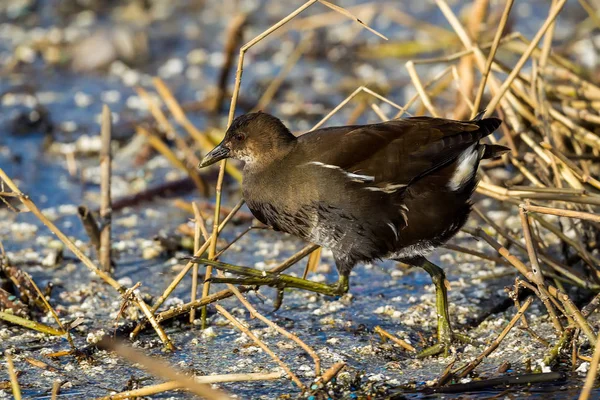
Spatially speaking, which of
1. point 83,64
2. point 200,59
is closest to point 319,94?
point 200,59

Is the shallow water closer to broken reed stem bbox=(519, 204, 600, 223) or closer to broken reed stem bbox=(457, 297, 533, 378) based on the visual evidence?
broken reed stem bbox=(457, 297, 533, 378)

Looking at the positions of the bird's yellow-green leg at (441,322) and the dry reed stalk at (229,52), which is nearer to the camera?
the bird's yellow-green leg at (441,322)

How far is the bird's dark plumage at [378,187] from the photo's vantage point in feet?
11.1

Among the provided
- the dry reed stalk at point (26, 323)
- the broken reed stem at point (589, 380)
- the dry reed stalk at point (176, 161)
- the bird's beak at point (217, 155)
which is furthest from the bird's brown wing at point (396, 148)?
the dry reed stalk at point (176, 161)

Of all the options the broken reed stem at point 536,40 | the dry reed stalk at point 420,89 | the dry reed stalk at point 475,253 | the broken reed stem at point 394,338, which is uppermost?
the broken reed stem at point 536,40

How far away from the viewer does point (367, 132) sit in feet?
11.3

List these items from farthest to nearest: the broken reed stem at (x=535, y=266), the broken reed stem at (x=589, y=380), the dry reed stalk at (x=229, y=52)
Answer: the dry reed stalk at (x=229, y=52) < the broken reed stem at (x=535, y=266) < the broken reed stem at (x=589, y=380)

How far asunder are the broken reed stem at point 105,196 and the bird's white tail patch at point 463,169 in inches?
61.4

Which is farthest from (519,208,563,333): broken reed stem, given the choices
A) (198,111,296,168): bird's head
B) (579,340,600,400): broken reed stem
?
(198,111,296,168): bird's head

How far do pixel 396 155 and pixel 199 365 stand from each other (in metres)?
1.05

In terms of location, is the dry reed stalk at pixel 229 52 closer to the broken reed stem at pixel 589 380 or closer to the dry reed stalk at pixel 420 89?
the dry reed stalk at pixel 420 89

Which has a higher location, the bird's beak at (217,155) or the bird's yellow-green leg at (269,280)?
the bird's beak at (217,155)

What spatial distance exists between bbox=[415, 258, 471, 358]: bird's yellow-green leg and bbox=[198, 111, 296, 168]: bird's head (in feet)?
2.40

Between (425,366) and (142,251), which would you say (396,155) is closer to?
(425,366)
